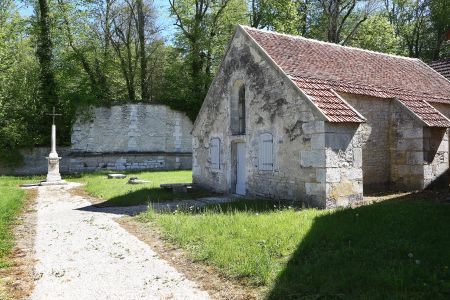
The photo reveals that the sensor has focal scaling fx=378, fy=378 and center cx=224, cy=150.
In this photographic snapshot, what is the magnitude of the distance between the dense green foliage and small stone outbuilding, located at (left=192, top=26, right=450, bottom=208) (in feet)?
45.5

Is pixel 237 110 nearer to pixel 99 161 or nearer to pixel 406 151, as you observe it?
pixel 406 151

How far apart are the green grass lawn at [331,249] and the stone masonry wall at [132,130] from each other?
18.2 meters

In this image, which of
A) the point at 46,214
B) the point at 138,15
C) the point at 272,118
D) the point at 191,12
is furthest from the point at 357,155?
the point at 138,15

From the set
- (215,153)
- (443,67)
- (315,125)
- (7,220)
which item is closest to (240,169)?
(215,153)

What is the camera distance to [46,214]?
399 inches

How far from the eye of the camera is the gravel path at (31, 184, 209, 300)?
4.54m

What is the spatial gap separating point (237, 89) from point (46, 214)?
281 inches

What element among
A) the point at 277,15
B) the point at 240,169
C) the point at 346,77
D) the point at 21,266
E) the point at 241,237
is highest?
the point at 277,15

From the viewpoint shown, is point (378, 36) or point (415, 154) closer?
point (415, 154)

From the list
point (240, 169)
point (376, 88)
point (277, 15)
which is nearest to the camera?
point (376, 88)

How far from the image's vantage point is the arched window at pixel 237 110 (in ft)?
43.0

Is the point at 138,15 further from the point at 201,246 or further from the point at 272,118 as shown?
the point at 201,246

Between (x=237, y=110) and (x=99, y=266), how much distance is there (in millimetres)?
8602

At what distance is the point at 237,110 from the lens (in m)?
13.2
